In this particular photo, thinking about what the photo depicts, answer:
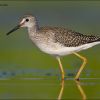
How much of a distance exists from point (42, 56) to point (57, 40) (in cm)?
283

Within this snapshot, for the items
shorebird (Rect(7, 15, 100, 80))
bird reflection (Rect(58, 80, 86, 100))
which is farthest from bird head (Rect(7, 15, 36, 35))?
bird reflection (Rect(58, 80, 86, 100))

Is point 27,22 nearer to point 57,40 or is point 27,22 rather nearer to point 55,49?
point 57,40

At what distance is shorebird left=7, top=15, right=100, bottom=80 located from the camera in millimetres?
17047

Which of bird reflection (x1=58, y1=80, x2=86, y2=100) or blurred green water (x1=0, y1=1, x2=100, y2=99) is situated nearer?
bird reflection (x1=58, y1=80, x2=86, y2=100)

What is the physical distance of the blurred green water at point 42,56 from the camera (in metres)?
14.8

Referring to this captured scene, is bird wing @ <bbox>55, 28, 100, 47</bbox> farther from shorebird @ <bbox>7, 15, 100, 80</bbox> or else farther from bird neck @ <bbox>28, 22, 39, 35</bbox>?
bird neck @ <bbox>28, 22, 39, 35</bbox>

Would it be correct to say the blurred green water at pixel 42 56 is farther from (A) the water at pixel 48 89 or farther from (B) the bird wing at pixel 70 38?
(B) the bird wing at pixel 70 38

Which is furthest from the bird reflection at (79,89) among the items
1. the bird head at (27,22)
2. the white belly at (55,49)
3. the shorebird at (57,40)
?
the bird head at (27,22)

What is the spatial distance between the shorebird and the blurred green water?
639mm

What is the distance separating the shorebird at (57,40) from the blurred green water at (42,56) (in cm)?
64

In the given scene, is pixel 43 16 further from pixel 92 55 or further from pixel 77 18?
pixel 92 55

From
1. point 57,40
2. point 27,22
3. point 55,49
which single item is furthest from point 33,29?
point 55,49

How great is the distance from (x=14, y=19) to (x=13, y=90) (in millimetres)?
11044

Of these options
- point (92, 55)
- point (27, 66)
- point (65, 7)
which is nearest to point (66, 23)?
point (65, 7)
